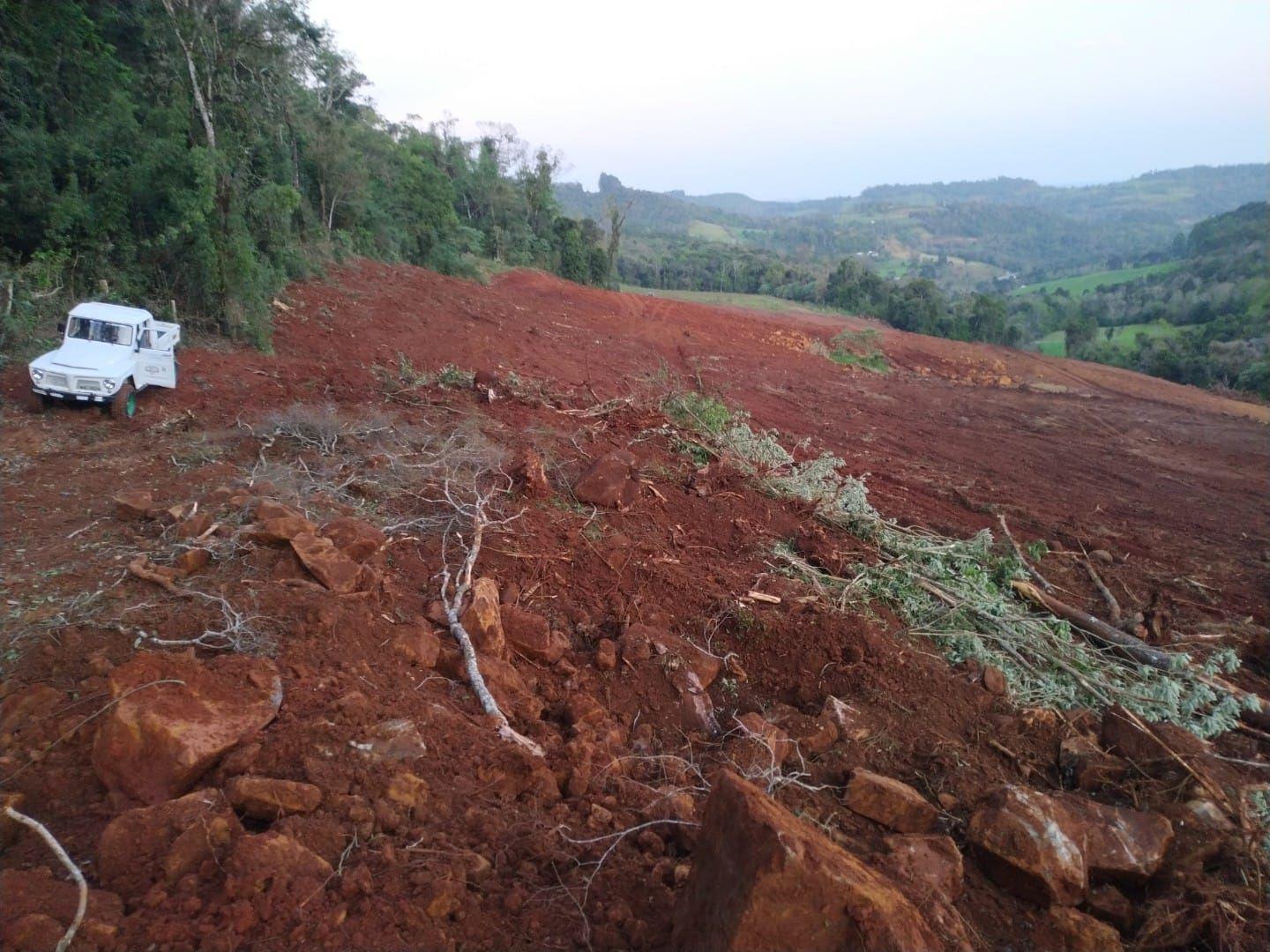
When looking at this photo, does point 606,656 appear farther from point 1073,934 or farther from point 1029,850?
point 1073,934

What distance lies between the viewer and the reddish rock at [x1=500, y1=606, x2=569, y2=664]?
13.6 ft

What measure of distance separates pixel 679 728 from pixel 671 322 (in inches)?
765

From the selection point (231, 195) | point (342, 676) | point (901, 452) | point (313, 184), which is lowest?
point (901, 452)

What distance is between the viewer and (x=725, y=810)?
217cm

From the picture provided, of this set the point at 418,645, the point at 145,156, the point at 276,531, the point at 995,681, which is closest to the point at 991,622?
the point at 995,681

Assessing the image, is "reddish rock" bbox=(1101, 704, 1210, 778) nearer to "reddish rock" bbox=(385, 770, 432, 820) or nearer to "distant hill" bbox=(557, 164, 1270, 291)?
"reddish rock" bbox=(385, 770, 432, 820)

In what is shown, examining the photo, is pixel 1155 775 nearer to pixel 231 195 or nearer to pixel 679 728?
pixel 679 728

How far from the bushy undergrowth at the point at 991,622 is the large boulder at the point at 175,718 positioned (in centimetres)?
401

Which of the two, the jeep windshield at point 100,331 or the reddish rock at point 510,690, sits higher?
the jeep windshield at point 100,331

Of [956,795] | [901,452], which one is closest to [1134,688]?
[956,795]

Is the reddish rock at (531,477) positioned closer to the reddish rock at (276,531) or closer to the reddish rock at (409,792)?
the reddish rock at (276,531)

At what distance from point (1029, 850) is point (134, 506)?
226 inches

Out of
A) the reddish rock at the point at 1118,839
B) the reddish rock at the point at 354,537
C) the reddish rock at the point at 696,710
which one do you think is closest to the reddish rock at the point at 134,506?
the reddish rock at the point at 354,537

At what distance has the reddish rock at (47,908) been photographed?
185 centimetres
